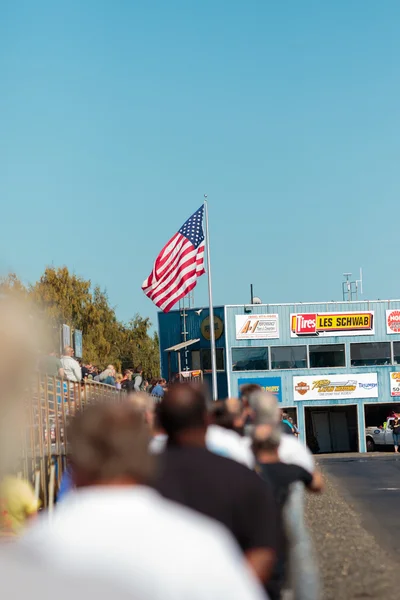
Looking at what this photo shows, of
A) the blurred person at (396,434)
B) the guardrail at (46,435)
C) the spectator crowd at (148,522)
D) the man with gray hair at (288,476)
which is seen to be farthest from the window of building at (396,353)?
the spectator crowd at (148,522)

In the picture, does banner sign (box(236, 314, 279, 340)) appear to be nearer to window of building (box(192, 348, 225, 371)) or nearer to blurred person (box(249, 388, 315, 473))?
window of building (box(192, 348, 225, 371))

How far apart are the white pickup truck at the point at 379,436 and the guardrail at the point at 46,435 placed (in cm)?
4660

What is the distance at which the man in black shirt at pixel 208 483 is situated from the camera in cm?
449

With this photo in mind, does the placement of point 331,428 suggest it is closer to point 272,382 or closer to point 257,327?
point 272,382

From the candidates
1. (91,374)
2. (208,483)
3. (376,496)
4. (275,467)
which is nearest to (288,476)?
(275,467)

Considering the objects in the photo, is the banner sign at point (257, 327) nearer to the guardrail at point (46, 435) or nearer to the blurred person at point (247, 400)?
the guardrail at point (46, 435)

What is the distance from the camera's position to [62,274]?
185ft

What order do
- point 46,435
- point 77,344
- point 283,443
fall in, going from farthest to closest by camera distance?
point 77,344 → point 46,435 → point 283,443

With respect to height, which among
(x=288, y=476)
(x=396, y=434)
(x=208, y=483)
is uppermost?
(x=208, y=483)

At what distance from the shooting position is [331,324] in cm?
6172

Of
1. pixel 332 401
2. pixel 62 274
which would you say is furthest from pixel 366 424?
pixel 62 274

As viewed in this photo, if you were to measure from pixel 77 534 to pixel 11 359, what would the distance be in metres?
2.00

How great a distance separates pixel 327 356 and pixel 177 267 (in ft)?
109

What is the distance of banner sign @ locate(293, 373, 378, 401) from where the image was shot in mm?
61372
